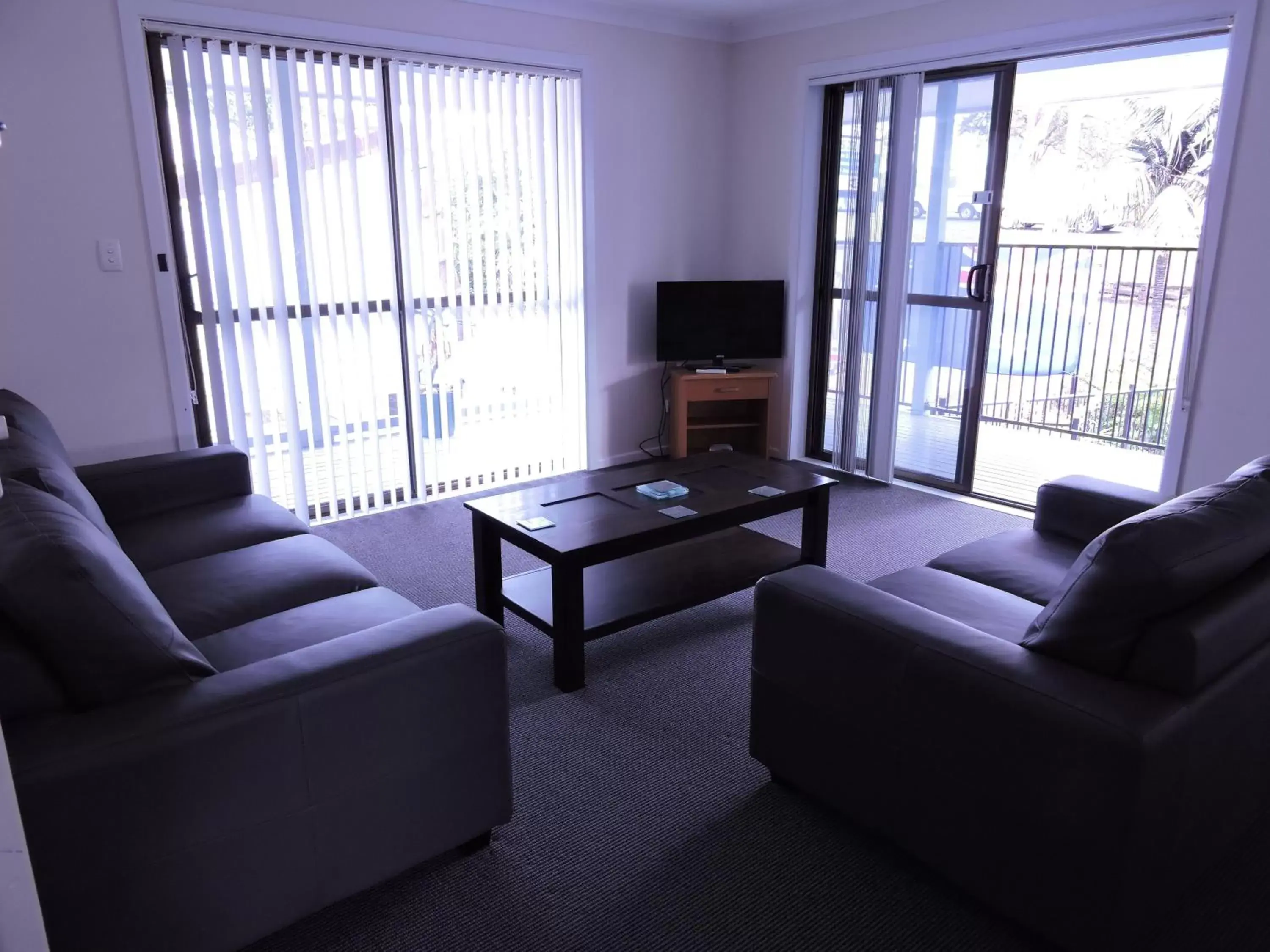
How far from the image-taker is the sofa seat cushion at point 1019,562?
8.35ft

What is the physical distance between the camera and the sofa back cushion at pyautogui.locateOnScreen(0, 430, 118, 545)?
227 cm

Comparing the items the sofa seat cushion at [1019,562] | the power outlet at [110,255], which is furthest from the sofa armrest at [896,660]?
the power outlet at [110,255]

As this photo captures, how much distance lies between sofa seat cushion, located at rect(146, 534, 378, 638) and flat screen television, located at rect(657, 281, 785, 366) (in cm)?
285

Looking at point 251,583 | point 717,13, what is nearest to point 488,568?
point 251,583

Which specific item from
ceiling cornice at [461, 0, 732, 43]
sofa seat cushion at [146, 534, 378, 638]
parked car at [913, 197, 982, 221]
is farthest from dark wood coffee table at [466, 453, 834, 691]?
ceiling cornice at [461, 0, 732, 43]

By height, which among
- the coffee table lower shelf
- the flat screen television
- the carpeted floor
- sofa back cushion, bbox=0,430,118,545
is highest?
the flat screen television

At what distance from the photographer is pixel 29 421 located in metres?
2.83

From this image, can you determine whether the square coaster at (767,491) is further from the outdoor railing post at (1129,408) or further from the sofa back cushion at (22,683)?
the outdoor railing post at (1129,408)

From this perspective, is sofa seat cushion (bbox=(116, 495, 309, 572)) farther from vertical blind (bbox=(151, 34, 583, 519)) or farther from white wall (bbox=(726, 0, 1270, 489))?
white wall (bbox=(726, 0, 1270, 489))

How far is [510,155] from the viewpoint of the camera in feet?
15.0

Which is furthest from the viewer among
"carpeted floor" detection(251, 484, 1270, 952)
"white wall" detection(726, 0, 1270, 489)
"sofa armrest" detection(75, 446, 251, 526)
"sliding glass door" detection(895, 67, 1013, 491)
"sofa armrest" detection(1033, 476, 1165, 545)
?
"sliding glass door" detection(895, 67, 1013, 491)

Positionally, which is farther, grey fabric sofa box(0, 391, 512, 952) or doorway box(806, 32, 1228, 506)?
doorway box(806, 32, 1228, 506)

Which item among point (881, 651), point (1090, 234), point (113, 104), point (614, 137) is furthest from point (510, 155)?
point (1090, 234)

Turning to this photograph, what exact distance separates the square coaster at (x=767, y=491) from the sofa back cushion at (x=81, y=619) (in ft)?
6.88
